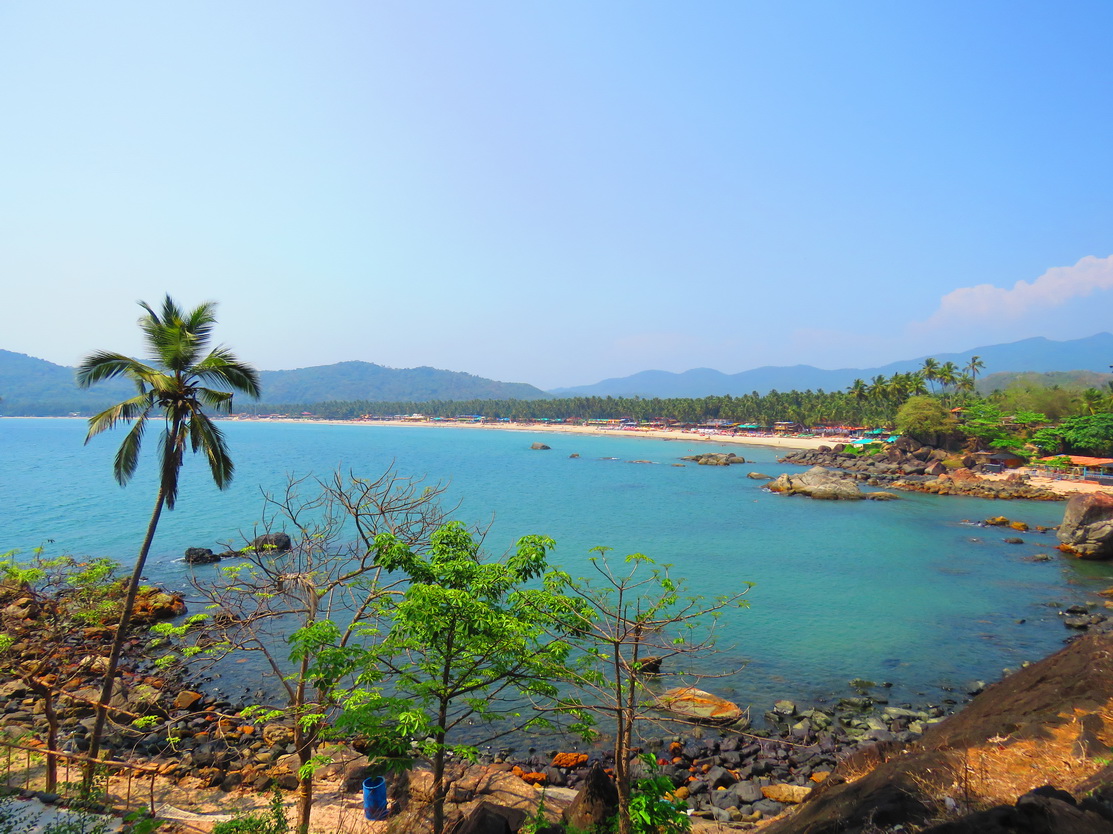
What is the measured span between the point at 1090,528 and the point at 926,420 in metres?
40.4

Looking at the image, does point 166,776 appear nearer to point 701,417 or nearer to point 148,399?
point 148,399

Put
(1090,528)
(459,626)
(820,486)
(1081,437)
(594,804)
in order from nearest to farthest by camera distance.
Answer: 1. (459,626)
2. (594,804)
3. (1090,528)
4. (820,486)
5. (1081,437)

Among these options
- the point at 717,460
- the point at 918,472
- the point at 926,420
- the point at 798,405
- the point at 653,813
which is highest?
the point at 798,405

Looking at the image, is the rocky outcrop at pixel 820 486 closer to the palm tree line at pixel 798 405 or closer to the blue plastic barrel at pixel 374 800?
the palm tree line at pixel 798 405

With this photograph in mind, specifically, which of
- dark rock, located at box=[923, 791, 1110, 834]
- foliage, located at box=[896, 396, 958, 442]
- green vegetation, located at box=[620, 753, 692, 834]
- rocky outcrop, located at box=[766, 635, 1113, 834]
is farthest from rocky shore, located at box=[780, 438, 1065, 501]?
dark rock, located at box=[923, 791, 1110, 834]

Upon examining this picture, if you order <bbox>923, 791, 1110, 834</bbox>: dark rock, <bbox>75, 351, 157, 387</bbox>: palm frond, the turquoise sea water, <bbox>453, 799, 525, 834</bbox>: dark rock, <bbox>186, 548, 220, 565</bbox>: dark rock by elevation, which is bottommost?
the turquoise sea water

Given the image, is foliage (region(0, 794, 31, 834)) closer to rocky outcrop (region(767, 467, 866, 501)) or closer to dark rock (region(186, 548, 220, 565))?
dark rock (region(186, 548, 220, 565))

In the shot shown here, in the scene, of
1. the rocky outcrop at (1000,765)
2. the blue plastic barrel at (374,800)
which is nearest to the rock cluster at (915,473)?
the rocky outcrop at (1000,765)

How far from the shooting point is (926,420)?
221 feet

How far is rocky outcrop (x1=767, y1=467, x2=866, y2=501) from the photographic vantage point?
5166 cm

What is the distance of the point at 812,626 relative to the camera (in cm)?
2194

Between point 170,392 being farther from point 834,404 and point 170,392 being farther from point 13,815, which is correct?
point 834,404

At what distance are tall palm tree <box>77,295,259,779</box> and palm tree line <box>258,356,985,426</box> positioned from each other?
9545 centimetres

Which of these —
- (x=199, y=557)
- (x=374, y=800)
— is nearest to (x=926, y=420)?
(x=199, y=557)
